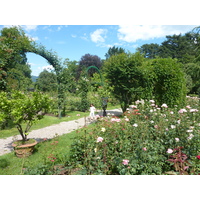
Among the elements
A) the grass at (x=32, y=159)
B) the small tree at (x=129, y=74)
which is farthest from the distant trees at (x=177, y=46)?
the grass at (x=32, y=159)

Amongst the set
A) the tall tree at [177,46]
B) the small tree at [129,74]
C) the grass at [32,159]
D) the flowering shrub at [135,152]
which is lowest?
the grass at [32,159]

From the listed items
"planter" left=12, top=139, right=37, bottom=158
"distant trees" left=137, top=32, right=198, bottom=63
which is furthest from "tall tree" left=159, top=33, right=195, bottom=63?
"planter" left=12, top=139, right=37, bottom=158

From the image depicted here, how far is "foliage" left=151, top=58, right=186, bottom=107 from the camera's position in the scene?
7.10m

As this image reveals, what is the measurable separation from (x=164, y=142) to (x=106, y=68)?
5.43 meters

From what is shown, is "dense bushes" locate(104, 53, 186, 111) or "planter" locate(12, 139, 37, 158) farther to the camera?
"dense bushes" locate(104, 53, 186, 111)

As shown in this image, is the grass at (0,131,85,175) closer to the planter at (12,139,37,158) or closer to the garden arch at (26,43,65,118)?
the planter at (12,139,37,158)

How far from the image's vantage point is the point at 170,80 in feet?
23.4

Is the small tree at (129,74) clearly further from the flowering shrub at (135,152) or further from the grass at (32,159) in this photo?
the grass at (32,159)

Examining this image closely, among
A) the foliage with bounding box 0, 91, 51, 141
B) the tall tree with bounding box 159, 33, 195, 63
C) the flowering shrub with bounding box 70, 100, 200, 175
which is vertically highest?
the tall tree with bounding box 159, 33, 195, 63

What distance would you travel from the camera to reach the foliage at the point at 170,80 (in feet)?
23.3

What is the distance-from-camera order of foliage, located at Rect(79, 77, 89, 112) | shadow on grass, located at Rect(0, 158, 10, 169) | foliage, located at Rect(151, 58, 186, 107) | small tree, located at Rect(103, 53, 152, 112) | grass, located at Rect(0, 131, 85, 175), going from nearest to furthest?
grass, located at Rect(0, 131, 85, 175) → shadow on grass, located at Rect(0, 158, 10, 169) → foliage, located at Rect(151, 58, 186, 107) → small tree, located at Rect(103, 53, 152, 112) → foliage, located at Rect(79, 77, 89, 112)

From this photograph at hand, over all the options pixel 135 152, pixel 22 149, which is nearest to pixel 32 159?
pixel 22 149

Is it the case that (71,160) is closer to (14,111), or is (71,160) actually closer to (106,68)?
(14,111)
